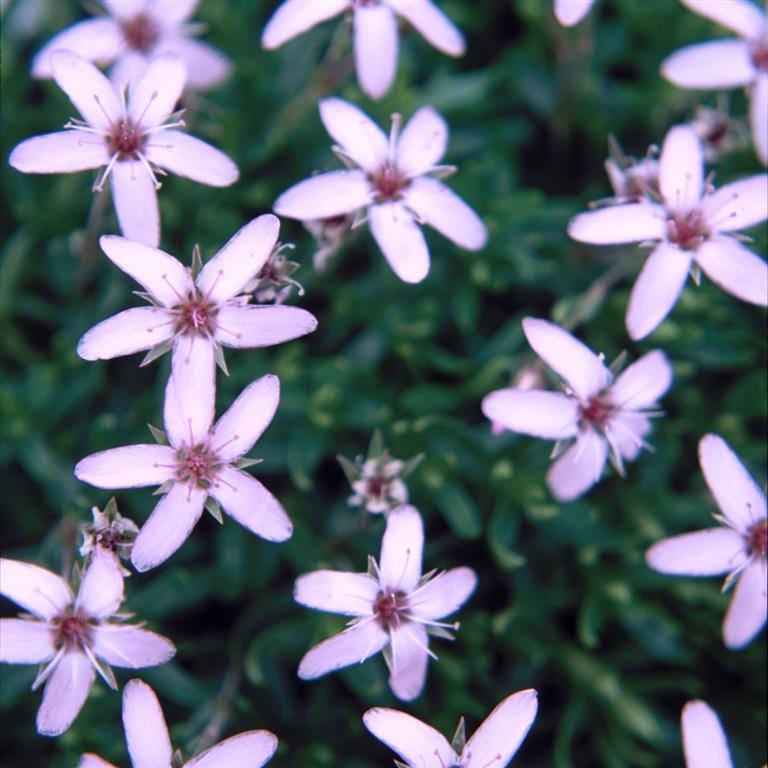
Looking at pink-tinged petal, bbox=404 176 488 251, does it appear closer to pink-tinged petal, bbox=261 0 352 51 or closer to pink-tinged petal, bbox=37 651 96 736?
pink-tinged petal, bbox=261 0 352 51

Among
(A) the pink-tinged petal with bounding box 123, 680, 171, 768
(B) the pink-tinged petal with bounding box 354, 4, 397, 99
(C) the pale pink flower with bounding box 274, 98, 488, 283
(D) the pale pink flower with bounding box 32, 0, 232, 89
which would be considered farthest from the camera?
(D) the pale pink flower with bounding box 32, 0, 232, 89

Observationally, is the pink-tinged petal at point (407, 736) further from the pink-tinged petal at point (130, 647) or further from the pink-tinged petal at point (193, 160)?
the pink-tinged petal at point (193, 160)

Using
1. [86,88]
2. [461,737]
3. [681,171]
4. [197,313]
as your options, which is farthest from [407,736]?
[86,88]

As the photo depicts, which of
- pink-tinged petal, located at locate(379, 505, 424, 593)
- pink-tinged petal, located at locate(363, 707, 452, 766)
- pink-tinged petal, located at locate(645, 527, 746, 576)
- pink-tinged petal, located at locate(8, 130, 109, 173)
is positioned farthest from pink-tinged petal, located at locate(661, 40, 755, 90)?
pink-tinged petal, located at locate(363, 707, 452, 766)

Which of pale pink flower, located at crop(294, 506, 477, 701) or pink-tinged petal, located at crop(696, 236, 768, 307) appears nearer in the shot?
pale pink flower, located at crop(294, 506, 477, 701)

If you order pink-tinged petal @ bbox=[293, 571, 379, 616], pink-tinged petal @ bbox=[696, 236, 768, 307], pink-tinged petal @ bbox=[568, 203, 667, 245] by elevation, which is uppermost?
pink-tinged petal @ bbox=[568, 203, 667, 245]

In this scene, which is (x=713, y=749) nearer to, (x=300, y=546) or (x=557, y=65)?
(x=300, y=546)

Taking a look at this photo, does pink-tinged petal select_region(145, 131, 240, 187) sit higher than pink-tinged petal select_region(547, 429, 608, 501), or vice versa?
pink-tinged petal select_region(145, 131, 240, 187)
